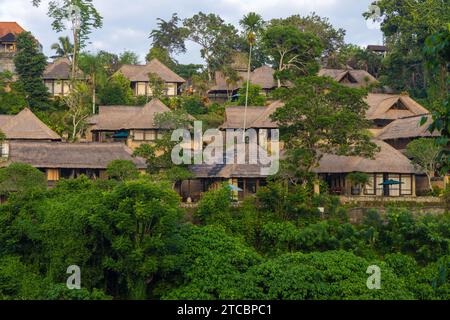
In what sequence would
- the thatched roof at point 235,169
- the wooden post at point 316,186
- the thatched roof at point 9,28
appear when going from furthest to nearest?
the thatched roof at point 9,28 < the thatched roof at point 235,169 < the wooden post at point 316,186

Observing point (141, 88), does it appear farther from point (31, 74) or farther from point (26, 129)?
point (26, 129)

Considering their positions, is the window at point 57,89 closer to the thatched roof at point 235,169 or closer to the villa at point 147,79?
the villa at point 147,79

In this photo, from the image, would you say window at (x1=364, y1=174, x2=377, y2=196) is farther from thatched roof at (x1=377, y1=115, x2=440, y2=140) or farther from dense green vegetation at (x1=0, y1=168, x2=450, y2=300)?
dense green vegetation at (x1=0, y1=168, x2=450, y2=300)

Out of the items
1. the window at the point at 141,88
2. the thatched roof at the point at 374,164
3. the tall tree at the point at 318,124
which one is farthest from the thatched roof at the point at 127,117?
the tall tree at the point at 318,124

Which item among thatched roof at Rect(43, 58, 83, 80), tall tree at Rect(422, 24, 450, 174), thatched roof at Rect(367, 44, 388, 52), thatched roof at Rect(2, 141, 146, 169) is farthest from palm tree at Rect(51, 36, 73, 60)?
tall tree at Rect(422, 24, 450, 174)

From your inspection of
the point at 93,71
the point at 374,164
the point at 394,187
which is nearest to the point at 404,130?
the point at 394,187

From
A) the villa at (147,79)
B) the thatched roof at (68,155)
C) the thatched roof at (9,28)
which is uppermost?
the thatched roof at (9,28)
